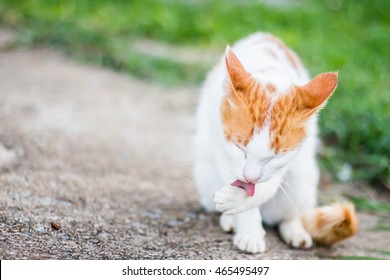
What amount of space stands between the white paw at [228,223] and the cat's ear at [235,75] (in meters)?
0.59

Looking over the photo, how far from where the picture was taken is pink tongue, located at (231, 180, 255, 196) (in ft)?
5.73

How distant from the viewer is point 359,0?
18.7 feet

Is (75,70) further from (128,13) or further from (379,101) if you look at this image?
(379,101)

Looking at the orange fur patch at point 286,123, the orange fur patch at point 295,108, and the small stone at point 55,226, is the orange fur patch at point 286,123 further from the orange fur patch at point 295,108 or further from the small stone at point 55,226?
the small stone at point 55,226

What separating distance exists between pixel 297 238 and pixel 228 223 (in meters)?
0.25

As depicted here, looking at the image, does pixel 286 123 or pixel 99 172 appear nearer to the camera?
pixel 286 123

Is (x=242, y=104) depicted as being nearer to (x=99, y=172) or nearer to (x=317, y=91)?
(x=317, y=91)

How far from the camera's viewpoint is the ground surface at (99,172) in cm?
183

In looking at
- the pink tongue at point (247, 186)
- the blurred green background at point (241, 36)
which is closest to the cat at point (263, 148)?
the pink tongue at point (247, 186)

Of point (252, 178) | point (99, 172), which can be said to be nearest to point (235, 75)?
point (252, 178)

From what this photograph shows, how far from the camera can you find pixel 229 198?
68.9 inches

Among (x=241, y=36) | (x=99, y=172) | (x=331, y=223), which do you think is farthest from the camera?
(x=241, y=36)

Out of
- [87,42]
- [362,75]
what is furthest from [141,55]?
[362,75]
